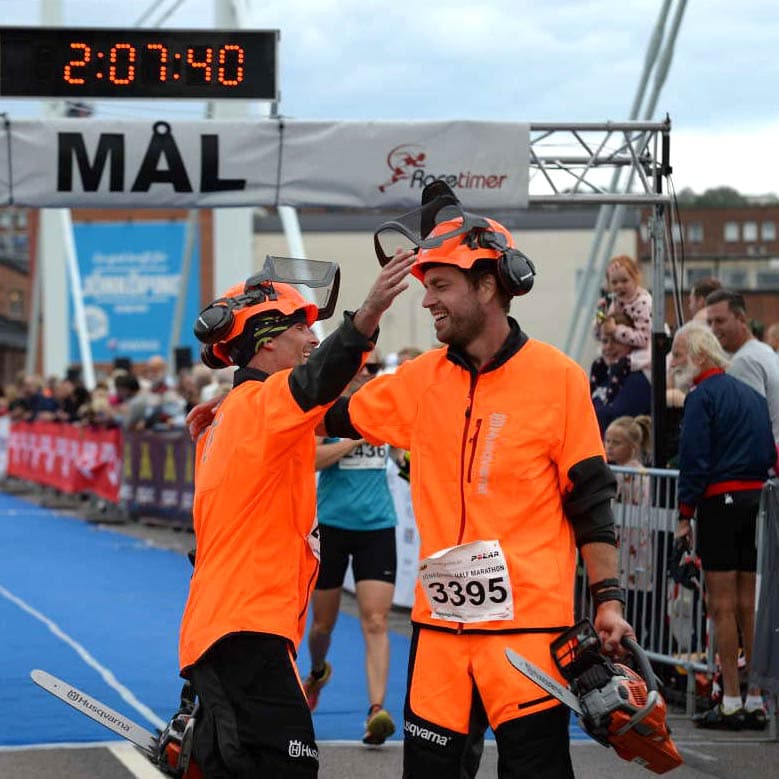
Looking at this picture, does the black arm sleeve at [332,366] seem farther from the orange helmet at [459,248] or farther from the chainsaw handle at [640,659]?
the chainsaw handle at [640,659]

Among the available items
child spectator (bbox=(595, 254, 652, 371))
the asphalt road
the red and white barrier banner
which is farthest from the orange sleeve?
the red and white barrier banner

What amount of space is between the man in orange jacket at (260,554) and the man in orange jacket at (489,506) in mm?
282

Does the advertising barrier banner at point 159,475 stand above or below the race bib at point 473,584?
below

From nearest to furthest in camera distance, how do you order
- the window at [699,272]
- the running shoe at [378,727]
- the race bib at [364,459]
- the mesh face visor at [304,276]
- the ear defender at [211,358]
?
the mesh face visor at [304,276], the ear defender at [211,358], the running shoe at [378,727], the race bib at [364,459], the window at [699,272]

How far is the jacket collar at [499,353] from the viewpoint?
4492 millimetres

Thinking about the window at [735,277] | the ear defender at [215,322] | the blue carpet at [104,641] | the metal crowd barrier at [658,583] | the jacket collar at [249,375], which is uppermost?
the window at [735,277]

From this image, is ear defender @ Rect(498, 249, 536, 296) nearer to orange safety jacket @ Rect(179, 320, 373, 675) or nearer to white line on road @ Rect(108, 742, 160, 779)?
orange safety jacket @ Rect(179, 320, 373, 675)

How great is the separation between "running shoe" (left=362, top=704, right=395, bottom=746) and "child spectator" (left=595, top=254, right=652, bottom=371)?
13.2 ft

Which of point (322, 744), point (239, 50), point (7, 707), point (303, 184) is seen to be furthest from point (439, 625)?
point (239, 50)

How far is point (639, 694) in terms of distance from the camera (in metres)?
4.26

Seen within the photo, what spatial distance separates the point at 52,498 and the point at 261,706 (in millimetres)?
Result: 22712

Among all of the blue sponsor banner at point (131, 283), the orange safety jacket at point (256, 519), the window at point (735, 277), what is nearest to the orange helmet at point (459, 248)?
the orange safety jacket at point (256, 519)

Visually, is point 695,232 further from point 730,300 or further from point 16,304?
point 730,300

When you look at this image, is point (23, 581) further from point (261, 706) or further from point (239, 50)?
point (261, 706)
